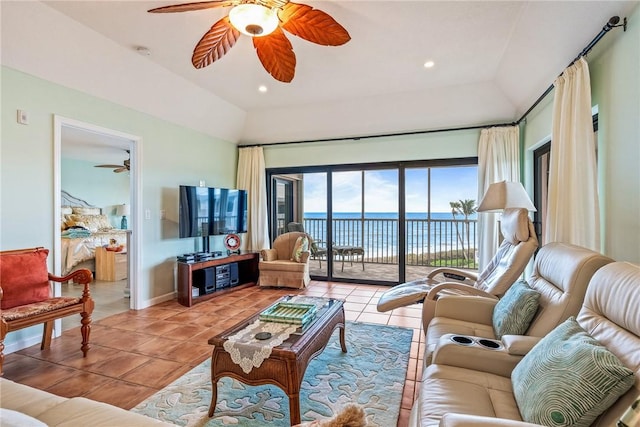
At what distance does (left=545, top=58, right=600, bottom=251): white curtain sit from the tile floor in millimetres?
1546

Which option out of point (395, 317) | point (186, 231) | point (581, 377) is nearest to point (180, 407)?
point (581, 377)

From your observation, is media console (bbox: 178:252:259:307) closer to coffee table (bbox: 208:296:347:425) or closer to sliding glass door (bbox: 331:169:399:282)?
sliding glass door (bbox: 331:169:399:282)

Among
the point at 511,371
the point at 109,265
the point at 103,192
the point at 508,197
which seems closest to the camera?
the point at 511,371

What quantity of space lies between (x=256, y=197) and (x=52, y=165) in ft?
9.69

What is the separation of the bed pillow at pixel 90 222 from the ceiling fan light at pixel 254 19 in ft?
20.8

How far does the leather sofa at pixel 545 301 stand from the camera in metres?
1.58

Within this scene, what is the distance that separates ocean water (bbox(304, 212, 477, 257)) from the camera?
520 centimetres

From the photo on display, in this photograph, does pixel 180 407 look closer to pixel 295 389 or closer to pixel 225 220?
pixel 295 389

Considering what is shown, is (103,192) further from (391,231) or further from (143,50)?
(391,231)

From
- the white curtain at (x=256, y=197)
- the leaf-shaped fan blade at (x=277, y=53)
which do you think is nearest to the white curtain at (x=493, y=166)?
the leaf-shaped fan blade at (x=277, y=53)

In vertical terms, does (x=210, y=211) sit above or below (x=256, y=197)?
below

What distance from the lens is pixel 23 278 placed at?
2.49m

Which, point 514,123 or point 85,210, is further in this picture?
point 85,210

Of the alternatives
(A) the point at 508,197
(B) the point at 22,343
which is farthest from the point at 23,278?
(A) the point at 508,197
